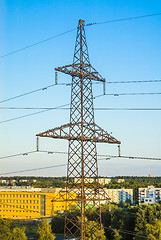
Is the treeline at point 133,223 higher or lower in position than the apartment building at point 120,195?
higher

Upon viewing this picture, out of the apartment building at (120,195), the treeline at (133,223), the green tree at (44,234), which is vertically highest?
the treeline at (133,223)

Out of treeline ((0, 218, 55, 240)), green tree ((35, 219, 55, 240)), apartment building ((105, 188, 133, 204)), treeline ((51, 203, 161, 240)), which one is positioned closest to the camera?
treeline ((51, 203, 161, 240))

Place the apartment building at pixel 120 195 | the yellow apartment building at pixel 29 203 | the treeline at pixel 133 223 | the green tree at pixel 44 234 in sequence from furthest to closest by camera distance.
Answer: the apartment building at pixel 120 195 < the yellow apartment building at pixel 29 203 < the green tree at pixel 44 234 < the treeline at pixel 133 223

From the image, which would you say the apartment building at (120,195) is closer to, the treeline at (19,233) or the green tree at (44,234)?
the treeline at (19,233)

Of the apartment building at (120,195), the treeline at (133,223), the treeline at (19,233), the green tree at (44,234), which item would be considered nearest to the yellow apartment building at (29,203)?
the apartment building at (120,195)

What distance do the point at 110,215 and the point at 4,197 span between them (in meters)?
67.5

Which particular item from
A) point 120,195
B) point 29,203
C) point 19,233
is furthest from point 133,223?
point 120,195

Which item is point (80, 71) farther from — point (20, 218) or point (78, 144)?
point (20, 218)

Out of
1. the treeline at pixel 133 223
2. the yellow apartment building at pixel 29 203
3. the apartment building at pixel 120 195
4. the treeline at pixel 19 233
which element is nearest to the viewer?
the treeline at pixel 133 223

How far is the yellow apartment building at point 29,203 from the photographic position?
12522 cm

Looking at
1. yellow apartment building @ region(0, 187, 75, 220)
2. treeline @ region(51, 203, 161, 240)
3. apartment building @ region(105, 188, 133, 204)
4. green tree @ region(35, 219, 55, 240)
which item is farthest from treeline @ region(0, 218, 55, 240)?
apartment building @ region(105, 188, 133, 204)

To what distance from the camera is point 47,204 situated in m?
128

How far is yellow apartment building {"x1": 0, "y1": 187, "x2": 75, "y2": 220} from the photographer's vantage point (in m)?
125

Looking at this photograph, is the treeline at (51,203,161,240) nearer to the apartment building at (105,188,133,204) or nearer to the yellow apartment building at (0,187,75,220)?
the yellow apartment building at (0,187,75,220)
